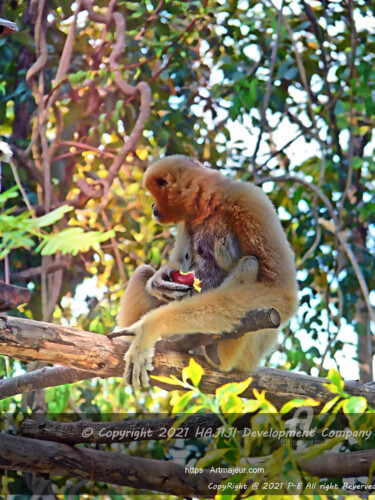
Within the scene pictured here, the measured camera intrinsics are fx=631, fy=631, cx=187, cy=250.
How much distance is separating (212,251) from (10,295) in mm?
1198

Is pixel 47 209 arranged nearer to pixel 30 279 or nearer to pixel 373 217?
pixel 30 279

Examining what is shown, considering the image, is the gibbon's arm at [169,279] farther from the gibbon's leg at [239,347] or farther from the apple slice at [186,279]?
the gibbon's leg at [239,347]

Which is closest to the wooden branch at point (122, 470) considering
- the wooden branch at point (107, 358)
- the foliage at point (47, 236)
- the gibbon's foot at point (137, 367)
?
the wooden branch at point (107, 358)

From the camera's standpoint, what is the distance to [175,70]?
4.00 meters

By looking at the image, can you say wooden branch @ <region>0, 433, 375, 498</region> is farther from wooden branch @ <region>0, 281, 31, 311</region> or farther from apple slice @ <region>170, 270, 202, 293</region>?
wooden branch @ <region>0, 281, 31, 311</region>

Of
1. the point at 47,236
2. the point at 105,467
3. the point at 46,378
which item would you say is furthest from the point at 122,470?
the point at 47,236

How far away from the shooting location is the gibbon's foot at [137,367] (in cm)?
193

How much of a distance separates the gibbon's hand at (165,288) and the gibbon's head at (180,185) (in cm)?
27

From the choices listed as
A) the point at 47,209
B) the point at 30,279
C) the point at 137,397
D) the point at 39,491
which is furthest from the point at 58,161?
the point at 39,491

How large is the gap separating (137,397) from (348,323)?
4.44 feet

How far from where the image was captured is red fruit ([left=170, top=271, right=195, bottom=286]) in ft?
7.21

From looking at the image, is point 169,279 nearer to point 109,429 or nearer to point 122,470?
point 109,429

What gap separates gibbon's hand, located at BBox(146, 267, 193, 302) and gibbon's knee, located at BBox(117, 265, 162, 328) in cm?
13

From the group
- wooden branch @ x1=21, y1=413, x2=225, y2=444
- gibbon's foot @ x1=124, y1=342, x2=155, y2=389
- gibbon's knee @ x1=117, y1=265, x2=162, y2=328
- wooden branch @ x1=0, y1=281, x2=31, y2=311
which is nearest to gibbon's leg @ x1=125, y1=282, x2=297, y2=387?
gibbon's foot @ x1=124, y1=342, x2=155, y2=389
